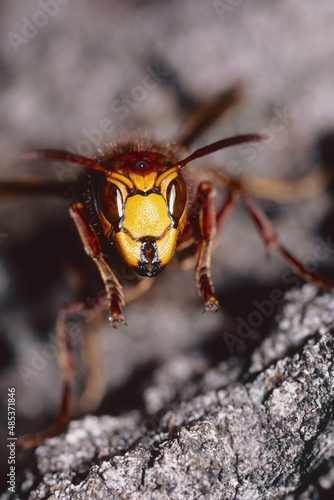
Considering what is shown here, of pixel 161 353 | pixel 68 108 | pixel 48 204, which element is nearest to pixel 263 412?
pixel 161 353

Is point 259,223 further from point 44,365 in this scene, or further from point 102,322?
point 44,365

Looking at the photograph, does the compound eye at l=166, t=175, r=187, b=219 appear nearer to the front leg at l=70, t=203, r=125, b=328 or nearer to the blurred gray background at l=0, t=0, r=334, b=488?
the front leg at l=70, t=203, r=125, b=328

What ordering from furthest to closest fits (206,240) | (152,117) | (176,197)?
(152,117)
(206,240)
(176,197)

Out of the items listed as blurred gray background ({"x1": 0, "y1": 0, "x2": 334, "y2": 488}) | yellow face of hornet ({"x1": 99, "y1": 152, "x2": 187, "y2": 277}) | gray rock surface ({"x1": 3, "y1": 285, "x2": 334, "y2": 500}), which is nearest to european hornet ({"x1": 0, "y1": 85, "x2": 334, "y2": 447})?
yellow face of hornet ({"x1": 99, "y1": 152, "x2": 187, "y2": 277})

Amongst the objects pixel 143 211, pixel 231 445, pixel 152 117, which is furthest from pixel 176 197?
pixel 152 117

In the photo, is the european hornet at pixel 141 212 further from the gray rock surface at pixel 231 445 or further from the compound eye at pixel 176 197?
the gray rock surface at pixel 231 445

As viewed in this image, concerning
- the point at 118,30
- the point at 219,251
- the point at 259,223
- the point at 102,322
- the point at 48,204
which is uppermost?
the point at 118,30

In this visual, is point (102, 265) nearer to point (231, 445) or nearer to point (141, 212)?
point (141, 212)
